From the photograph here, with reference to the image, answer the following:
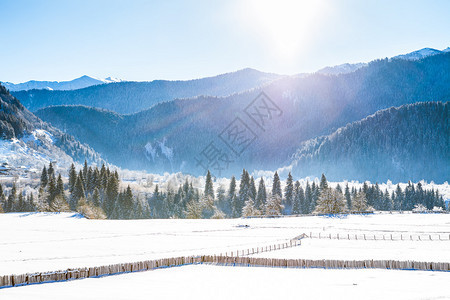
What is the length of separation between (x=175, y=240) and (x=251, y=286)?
3612 centimetres

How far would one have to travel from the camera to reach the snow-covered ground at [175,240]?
53.1 meters

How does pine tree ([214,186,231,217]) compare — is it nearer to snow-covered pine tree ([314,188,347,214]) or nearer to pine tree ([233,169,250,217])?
pine tree ([233,169,250,217])

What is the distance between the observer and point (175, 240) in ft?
234

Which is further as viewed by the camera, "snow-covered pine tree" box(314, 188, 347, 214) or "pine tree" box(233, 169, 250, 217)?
"pine tree" box(233, 169, 250, 217)

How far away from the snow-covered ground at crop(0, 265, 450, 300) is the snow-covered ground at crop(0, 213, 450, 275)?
10.1m

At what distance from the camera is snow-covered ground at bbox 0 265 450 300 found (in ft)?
109

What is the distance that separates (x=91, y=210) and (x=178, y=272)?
279 ft

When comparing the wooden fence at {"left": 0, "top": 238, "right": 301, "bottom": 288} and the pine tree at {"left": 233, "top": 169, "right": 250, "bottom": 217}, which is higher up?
the pine tree at {"left": 233, "top": 169, "right": 250, "bottom": 217}

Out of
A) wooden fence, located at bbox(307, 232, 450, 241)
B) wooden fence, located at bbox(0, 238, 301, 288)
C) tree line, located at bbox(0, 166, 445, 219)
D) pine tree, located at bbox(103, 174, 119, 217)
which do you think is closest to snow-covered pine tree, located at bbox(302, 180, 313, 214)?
tree line, located at bbox(0, 166, 445, 219)

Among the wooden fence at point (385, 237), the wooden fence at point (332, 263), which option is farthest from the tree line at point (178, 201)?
the wooden fence at point (332, 263)

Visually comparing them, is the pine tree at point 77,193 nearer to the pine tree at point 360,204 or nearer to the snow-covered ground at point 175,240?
the snow-covered ground at point 175,240

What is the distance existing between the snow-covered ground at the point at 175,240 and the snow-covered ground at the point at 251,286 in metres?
10.1

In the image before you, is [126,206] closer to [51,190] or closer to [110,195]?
[110,195]

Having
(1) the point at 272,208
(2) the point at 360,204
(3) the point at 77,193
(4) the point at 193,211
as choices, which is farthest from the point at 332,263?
(3) the point at 77,193
